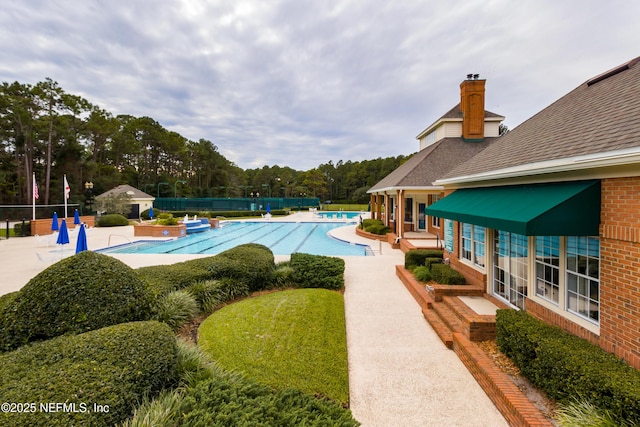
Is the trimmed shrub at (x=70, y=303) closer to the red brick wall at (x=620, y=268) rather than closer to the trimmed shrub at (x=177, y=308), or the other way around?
the trimmed shrub at (x=177, y=308)

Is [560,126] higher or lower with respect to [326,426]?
higher

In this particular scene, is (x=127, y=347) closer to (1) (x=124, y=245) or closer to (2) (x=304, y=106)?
(1) (x=124, y=245)

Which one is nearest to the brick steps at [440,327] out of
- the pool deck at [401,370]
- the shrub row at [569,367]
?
the pool deck at [401,370]

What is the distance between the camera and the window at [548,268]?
581 cm

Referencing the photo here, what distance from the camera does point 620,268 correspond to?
170 inches

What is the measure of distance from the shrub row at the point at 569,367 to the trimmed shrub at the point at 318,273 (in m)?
6.01

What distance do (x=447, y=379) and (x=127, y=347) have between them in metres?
5.20

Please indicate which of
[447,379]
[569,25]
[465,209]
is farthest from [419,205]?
[447,379]

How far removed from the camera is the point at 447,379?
539cm

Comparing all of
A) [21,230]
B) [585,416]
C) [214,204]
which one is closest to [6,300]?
[585,416]

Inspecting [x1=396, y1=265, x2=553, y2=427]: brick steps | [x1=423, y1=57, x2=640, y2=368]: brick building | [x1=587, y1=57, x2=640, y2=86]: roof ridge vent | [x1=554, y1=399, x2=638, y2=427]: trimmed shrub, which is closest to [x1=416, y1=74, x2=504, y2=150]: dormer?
[x1=587, y1=57, x2=640, y2=86]: roof ridge vent

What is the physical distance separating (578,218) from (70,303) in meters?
8.34

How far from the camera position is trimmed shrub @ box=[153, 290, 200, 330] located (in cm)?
696

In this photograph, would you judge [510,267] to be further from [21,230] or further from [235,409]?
[21,230]
